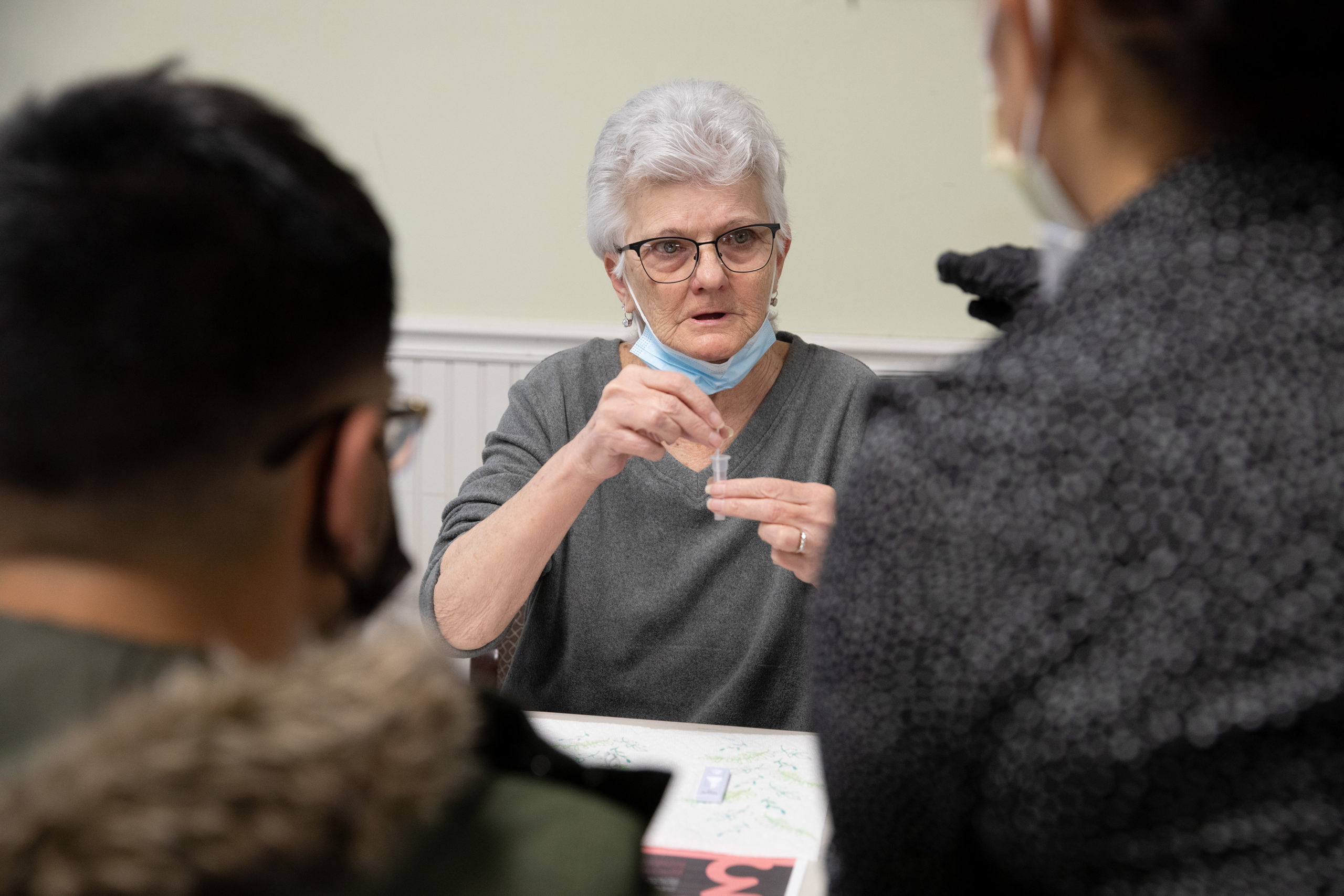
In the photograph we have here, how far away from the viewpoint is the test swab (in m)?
1.58

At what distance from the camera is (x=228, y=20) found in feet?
9.25

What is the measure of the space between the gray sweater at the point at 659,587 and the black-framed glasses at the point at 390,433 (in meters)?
0.85

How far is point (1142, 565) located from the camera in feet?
1.72

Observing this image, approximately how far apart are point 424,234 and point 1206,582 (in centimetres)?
261

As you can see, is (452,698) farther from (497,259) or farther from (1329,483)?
(497,259)

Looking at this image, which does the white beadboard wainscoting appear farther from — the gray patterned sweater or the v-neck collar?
the gray patterned sweater

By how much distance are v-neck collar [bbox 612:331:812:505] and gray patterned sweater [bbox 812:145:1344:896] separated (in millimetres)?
1073

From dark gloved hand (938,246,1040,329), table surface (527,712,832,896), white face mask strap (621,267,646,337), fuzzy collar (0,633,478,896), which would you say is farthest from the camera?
white face mask strap (621,267,646,337)

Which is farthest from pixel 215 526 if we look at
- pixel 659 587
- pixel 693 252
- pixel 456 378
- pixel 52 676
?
pixel 456 378

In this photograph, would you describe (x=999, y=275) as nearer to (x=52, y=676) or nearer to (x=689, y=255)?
(x=52, y=676)

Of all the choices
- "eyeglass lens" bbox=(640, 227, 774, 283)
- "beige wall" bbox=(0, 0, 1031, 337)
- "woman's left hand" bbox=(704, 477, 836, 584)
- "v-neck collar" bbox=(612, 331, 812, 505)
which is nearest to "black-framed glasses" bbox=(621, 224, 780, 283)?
"eyeglass lens" bbox=(640, 227, 774, 283)

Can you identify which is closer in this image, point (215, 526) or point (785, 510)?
point (215, 526)

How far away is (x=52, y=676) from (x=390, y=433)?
0.83 ft

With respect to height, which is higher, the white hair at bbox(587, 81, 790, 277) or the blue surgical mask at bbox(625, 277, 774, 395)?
the white hair at bbox(587, 81, 790, 277)
